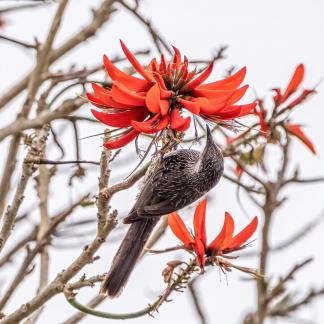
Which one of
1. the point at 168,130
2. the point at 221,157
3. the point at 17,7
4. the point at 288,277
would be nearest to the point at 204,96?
the point at 168,130

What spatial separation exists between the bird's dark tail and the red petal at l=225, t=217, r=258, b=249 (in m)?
0.44

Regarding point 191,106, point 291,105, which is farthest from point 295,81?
point 191,106

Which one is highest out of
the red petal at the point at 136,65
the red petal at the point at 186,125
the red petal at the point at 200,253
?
the red petal at the point at 136,65

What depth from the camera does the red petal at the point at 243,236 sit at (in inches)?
93.8

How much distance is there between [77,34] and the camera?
3.33 metres

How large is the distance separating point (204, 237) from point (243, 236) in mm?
125

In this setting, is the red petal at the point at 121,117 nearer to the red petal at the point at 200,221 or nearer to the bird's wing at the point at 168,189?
the red petal at the point at 200,221

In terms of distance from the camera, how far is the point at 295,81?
2.61 metres

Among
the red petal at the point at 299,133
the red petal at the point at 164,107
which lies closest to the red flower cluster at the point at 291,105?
the red petal at the point at 299,133

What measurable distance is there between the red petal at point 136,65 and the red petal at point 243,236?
1.96 ft

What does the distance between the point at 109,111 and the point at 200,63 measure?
0.69 meters

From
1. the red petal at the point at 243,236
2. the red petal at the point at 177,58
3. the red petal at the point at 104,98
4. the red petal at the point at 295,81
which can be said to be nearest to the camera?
the red petal at the point at 104,98

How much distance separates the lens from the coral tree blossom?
2.41m

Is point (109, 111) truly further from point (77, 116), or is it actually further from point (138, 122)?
point (77, 116)
